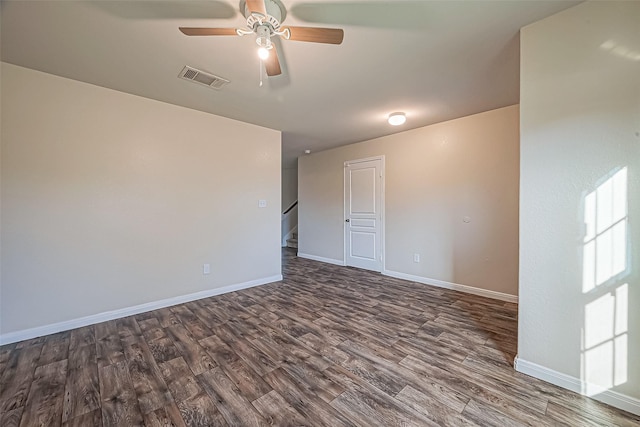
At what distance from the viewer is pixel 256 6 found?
1.38 metres

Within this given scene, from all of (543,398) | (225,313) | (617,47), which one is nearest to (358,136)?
(617,47)

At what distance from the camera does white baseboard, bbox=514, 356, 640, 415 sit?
144 cm

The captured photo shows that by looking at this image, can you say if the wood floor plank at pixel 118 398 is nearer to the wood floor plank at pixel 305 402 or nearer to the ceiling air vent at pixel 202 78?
the wood floor plank at pixel 305 402

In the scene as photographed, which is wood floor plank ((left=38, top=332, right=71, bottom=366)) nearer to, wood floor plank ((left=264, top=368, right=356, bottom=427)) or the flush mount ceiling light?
wood floor plank ((left=264, top=368, right=356, bottom=427))

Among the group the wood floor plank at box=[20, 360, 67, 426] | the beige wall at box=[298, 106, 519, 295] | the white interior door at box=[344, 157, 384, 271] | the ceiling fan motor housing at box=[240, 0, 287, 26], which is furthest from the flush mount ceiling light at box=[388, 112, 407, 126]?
the wood floor plank at box=[20, 360, 67, 426]

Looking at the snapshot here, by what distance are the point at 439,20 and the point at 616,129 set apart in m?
1.27

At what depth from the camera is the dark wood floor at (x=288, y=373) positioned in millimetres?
1451

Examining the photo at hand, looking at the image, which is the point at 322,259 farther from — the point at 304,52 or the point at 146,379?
the point at 304,52

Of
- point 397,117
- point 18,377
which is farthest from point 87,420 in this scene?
point 397,117

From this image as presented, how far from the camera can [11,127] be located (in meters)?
2.21

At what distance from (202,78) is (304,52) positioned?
1.12 m

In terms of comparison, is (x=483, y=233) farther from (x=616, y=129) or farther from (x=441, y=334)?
(x=616, y=129)

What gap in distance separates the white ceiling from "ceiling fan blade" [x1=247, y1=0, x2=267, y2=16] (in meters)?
0.24

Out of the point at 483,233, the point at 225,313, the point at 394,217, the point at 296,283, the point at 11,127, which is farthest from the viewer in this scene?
the point at 394,217
